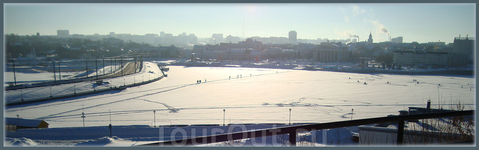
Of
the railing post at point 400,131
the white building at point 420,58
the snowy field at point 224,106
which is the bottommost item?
the snowy field at point 224,106

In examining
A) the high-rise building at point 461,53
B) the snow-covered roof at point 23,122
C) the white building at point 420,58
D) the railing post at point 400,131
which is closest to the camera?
the railing post at point 400,131

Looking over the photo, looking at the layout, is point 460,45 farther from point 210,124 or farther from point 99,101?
point 99,101

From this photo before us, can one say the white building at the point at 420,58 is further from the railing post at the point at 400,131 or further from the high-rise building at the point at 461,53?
the railing post at the point at 400,131

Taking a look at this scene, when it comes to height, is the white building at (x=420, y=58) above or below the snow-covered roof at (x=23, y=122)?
above

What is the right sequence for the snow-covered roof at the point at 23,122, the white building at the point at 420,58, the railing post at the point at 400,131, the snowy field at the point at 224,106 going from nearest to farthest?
the railing post at the point at 400,131 < the snow-covered roof at the point at 23,122 < the snowy field at the point at 224,106 < the white building at the point at 420,58

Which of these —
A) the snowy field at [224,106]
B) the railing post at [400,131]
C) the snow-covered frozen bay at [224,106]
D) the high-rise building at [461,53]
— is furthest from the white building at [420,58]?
the railing post at [400,131]

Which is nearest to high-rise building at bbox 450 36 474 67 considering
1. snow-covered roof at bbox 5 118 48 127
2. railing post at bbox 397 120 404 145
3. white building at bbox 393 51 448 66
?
white building at bbox 393 51 448 66

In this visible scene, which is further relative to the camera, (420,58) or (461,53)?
(420,58)

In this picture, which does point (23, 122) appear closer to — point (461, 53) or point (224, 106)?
point (224, 106)

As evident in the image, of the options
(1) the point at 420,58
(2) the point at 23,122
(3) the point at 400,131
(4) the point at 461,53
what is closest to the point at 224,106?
(2) the point at 23,122

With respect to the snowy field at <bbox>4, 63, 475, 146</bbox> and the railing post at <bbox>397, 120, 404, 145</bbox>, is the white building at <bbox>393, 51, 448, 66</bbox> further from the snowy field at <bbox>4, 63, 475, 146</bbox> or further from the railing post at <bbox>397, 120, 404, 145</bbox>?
the railing post at <bbox>397, 120, 404, 145</bbox>

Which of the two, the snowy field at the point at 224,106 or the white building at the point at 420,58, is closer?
the snowy field at the point at 224,106
